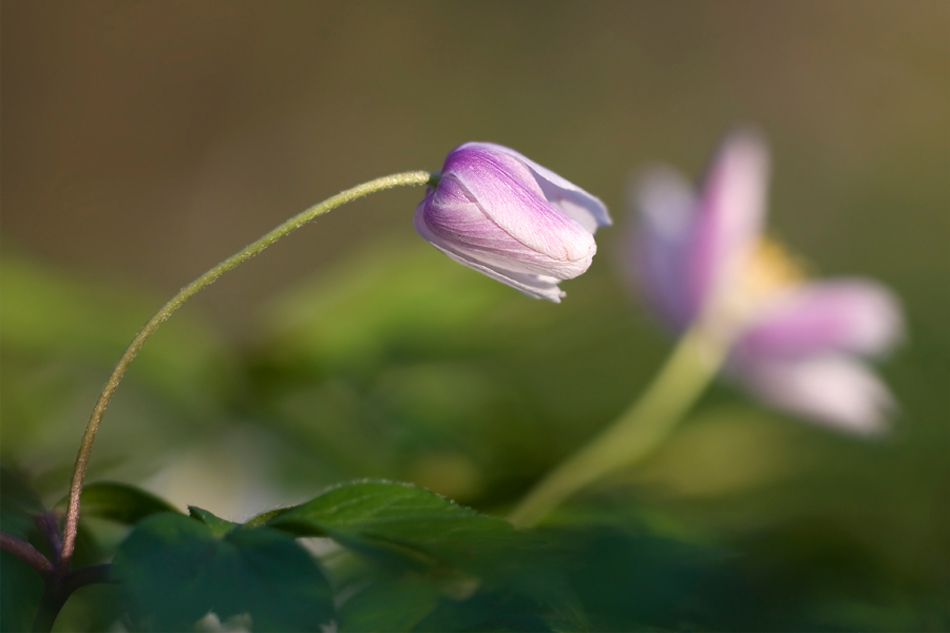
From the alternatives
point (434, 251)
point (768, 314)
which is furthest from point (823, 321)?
point (434, 251)

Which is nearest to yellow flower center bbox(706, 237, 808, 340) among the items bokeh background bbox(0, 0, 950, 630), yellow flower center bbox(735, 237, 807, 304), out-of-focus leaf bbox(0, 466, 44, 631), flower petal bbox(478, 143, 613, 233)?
yellow flower center bbox(735, 237, 807, 304)

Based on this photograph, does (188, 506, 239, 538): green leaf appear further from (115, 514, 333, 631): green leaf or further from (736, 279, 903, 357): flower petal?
(736, 279, 903, 357): flower petal

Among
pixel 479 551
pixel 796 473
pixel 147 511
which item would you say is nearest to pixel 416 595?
pixel 479 551

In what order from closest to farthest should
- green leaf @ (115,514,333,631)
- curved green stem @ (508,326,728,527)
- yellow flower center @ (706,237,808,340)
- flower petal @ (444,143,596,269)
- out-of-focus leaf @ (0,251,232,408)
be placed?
green leaf @ (115,514,333,631)
flower petal @ (444,143,596,269)
curved green stem @ (508,326,728,527)
out-of-focus leaf @ (0,251,232,408)
yellow flower center @ (706,237,808,340)

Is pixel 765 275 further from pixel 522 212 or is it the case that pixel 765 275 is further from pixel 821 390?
pixel 522 212

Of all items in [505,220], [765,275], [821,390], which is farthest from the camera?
[765,275]

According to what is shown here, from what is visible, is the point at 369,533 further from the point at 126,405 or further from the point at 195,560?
the point at 126,405

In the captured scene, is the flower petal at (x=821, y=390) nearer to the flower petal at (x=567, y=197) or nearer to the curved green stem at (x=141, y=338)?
the flower petal at (x=567, y=197)
